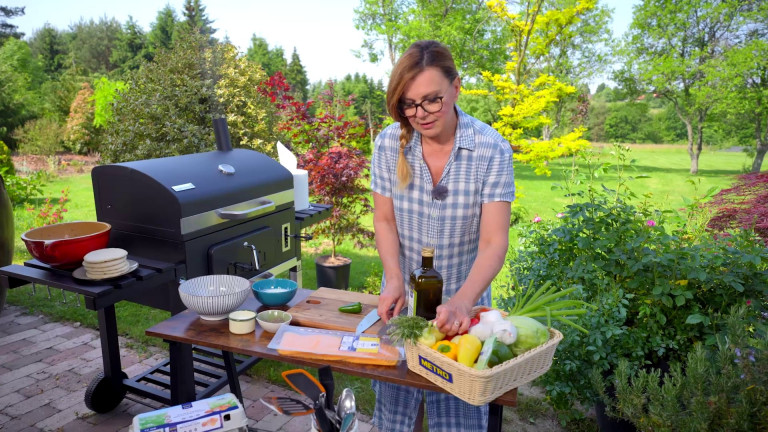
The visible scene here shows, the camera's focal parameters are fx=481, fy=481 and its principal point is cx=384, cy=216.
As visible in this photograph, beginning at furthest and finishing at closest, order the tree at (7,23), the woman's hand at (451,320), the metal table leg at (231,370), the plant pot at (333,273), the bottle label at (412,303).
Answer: the tree at (7,23), the plant pot at (333,273), the metal table leg at (231,370), the bottle label at (412,303), the woman's hand at (451,320)

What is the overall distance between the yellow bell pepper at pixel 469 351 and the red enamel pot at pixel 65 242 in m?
1.87

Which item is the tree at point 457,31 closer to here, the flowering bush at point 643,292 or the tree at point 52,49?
the flowering bush at point 643,292

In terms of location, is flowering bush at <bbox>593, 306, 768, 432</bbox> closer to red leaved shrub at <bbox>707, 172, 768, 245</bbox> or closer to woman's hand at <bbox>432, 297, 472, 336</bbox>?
woman's hand at <bbox>432, 297, 472, 336</bbox>

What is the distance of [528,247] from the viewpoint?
3629mm

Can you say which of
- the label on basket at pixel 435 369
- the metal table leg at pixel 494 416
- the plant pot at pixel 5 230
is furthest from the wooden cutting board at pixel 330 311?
the plant pot at pixel 5 230

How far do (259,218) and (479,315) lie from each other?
2.04 meters

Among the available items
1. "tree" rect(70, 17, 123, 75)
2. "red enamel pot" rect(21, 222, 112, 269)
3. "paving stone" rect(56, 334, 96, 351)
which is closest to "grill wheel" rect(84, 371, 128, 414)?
"red enamel pot" rect(21, 222, 112, 269)

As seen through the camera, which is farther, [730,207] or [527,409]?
[730,207]

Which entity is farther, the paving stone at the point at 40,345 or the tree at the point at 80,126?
the tree at the point at 80,126

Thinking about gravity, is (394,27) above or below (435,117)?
above

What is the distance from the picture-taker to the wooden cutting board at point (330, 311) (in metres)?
1.93

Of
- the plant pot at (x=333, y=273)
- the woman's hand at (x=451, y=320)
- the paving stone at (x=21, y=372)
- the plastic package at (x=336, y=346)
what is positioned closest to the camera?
the woman's hand at (x=451, y=320)

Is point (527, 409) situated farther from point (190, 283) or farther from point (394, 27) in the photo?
point (394, 27)

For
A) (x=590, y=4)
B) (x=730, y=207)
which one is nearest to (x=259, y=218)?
(x=730, y=207)
